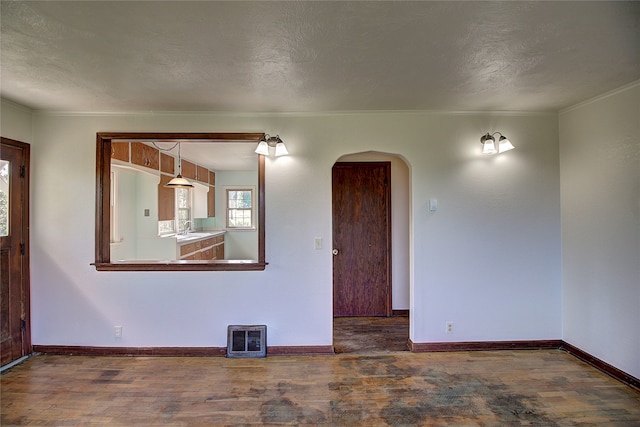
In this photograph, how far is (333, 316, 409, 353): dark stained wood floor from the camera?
3.12 m

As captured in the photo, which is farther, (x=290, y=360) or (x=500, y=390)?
(x=290, y=360)

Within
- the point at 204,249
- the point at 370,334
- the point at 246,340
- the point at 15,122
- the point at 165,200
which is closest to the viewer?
the point at 15,122

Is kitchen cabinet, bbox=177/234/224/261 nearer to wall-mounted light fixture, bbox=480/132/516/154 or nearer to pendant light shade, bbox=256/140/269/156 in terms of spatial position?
pendant light shade, bbox=256/140/269/156

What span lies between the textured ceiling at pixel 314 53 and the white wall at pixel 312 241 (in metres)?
0.29

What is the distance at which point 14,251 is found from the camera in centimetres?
281

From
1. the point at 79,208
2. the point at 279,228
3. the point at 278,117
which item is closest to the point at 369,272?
the point at 279,228

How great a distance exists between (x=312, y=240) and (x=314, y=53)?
167cm

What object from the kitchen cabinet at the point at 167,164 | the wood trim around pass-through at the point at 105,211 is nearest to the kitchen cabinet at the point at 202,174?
the kitchen cabinet at the point at 167,164

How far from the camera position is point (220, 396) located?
2281mm

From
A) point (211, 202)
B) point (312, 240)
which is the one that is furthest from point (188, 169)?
point (312, 240)

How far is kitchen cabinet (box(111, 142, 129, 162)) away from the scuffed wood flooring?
2.10 meters

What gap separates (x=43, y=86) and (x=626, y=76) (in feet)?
14.4

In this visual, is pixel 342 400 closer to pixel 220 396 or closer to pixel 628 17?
pixel 220 396

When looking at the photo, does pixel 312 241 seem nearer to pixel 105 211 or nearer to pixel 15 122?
pixel 105 211
